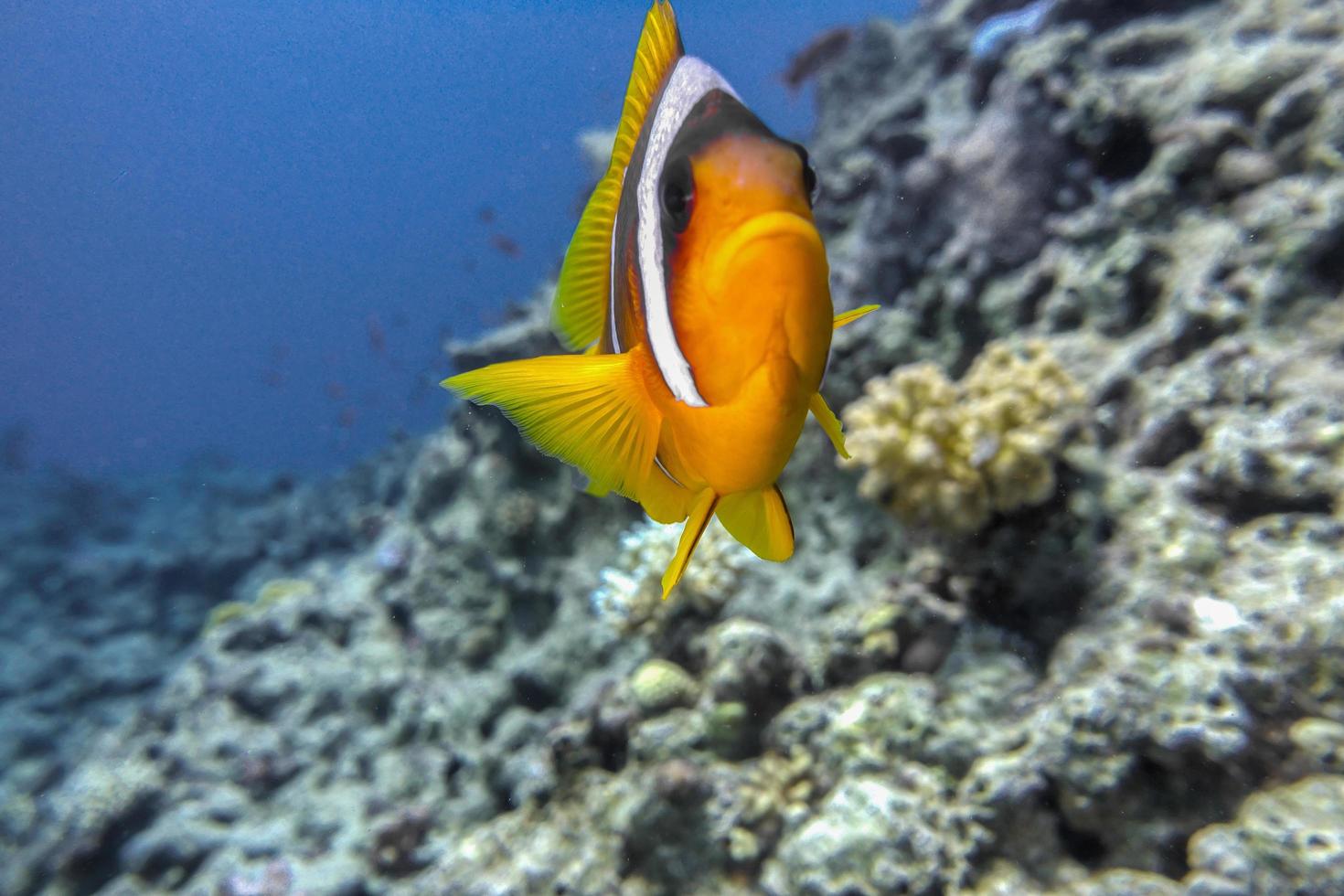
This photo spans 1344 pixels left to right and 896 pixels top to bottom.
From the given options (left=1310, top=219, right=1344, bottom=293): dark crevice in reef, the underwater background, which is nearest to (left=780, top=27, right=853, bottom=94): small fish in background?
the underwater background

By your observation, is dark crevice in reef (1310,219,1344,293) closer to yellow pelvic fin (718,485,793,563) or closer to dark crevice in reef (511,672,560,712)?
yellow pelvic fin (718,485,793,563)

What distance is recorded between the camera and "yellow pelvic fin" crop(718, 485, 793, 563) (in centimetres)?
88

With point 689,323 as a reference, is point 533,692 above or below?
above

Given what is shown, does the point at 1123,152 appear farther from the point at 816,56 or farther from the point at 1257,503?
the point at 816,56

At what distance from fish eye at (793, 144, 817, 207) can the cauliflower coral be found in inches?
105

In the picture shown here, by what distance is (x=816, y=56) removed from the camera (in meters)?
9.46

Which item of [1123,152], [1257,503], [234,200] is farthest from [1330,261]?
[234,200]

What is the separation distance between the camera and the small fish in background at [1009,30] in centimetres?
581

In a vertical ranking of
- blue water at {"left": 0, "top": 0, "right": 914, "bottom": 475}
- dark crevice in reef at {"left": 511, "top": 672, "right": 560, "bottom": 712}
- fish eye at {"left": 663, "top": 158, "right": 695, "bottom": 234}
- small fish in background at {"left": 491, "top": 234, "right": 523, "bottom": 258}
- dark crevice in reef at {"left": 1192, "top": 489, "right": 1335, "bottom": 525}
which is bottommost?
fish eye at {"left": 663, "top": 158, "right": 695, "bottom": 234}

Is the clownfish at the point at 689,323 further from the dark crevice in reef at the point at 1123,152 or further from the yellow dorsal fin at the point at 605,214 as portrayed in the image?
the dark crevice in reef at the point at 1123,152

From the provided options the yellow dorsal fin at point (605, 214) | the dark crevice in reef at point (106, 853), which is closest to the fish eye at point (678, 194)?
the yellow dorsal fin at point (605, 214)

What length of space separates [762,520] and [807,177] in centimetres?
43

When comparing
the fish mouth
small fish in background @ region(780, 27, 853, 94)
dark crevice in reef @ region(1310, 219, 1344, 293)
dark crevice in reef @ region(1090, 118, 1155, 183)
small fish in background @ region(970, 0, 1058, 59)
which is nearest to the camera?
the fish mouth

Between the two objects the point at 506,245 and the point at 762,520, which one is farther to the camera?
the point at 506,245
